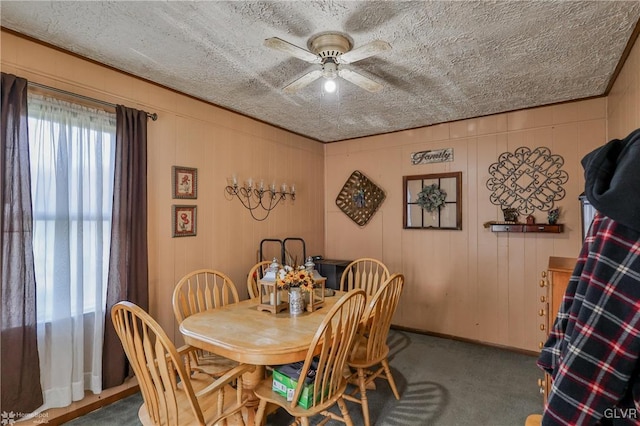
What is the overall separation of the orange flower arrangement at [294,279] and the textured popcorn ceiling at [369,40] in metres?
1.45

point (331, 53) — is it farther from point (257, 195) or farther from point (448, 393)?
point (448, 393)

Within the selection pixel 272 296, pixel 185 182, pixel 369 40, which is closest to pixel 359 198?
pixel 185 182

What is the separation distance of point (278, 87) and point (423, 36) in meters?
1.23

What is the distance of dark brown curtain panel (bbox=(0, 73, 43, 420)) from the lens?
183cm

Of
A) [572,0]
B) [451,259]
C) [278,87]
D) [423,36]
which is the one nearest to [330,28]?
[423,36]

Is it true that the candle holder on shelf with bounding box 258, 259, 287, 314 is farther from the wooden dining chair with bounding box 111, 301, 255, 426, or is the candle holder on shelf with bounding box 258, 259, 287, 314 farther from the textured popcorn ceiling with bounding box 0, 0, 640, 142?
the textured popcorn ceiling with bounding box 0, 0, 640, 142

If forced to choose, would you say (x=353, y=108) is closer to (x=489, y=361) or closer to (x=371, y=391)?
(x=371, y=391)

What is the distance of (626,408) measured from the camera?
86 centimetres

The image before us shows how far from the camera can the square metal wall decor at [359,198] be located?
13.9 feet

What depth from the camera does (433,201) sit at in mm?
3773

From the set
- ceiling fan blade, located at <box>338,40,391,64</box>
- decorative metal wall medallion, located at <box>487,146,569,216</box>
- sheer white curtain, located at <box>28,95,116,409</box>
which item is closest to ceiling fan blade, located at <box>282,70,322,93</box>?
ceiling fan blade, located at <box>338,40,391,64</box>

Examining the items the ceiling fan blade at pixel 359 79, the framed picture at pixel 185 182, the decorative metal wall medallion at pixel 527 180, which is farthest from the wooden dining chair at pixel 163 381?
the decorative metal wall medallion at pixel 527 180

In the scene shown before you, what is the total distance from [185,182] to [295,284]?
1388mm

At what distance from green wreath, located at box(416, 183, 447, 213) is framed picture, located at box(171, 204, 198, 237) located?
248 centimetres
